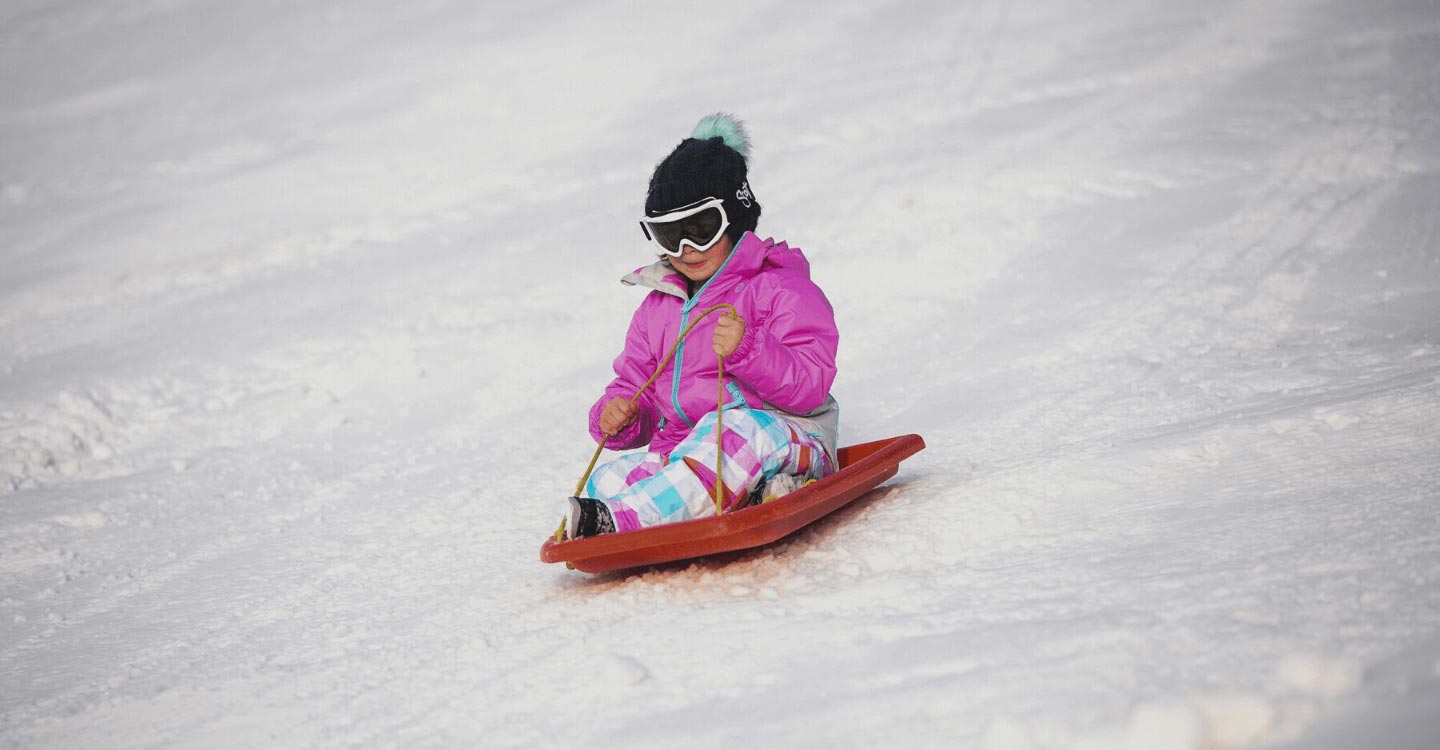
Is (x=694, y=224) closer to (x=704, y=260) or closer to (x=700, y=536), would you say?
(x=704, y=260)

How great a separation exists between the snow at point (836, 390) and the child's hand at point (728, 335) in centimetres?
54

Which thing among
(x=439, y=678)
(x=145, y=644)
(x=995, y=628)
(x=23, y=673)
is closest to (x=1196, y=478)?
(x=995, y=628)

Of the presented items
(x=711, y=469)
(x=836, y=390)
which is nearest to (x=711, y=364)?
(x=711, y=469)

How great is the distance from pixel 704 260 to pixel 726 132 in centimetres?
40

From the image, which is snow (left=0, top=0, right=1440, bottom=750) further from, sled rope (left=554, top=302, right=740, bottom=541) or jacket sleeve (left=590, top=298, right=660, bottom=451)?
jacket sleeve (left=590, top=298, right=660, bottom=451)

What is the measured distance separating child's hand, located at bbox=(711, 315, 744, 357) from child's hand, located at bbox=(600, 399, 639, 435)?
1.55 feet

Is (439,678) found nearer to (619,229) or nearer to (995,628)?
(995,628)

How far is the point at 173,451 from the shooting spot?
5023 mm

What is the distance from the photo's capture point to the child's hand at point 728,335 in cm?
279

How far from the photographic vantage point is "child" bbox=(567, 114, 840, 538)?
288cm

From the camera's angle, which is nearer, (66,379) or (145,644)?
(145,644)

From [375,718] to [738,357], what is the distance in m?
1.13

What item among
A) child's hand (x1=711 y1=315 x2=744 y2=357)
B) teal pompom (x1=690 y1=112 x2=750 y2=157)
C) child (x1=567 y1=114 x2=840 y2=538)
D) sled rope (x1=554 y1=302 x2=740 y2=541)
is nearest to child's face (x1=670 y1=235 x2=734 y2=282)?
child (x1=567 y1=114 x2=840 y2=538)

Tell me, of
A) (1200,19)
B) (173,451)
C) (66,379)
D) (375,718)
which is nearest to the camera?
(375,718)
